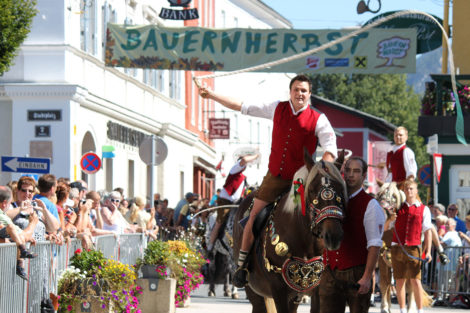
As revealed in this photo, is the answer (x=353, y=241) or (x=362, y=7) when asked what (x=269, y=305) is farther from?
(x=362, y=7)

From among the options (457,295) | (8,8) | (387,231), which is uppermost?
(8,8)

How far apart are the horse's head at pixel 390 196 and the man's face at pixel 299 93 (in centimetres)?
628

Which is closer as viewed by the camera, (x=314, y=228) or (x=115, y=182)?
(x=314, y=228)

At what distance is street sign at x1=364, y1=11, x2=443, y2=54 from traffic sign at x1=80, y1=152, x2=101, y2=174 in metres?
9.82

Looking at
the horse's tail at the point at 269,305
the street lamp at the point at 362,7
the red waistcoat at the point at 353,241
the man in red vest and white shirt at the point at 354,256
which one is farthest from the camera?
the street lamp at the point at 362,7

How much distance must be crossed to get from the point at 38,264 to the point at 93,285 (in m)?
1.32

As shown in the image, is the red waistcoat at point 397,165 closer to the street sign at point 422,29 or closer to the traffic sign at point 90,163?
the traffic sign at point 90,163

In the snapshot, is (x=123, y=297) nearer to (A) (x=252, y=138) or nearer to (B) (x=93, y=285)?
(B) (x=93, y=285)

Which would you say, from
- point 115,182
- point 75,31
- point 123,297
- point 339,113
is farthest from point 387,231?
point 339,113

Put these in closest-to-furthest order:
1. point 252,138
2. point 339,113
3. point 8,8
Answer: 1. point 8,8
2. point 252,138
3. point 339,113

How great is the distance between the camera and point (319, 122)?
1007cm

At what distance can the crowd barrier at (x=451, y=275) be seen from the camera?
21.8 meters

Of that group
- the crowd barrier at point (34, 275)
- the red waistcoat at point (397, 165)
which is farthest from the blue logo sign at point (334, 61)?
the crowd barrier at point (34, 275)

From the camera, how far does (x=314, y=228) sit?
8.84m
